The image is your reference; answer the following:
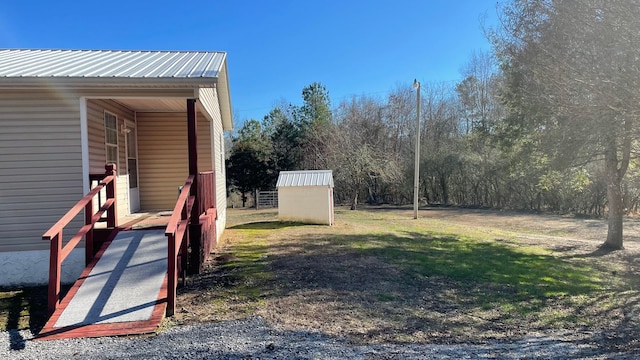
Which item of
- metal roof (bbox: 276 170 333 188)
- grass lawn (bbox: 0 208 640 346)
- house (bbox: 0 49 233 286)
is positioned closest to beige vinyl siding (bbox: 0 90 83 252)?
house (bbox: 0 49 233 286)

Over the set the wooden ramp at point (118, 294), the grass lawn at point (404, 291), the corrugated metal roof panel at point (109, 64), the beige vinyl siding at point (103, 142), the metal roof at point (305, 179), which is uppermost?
the corrugated metal roof panel at point (109, 64)

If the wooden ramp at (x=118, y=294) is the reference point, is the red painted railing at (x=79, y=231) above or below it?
above

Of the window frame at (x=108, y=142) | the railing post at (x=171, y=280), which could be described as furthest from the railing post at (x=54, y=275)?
the window frame at (x=108, y=142)

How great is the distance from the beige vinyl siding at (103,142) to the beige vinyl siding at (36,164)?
339 millimetres

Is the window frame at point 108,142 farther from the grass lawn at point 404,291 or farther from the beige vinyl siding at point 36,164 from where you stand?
the grass lawn at point 404,291

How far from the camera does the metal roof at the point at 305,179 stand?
1262 cm

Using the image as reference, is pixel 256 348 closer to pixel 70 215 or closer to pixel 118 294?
pixel 118 294

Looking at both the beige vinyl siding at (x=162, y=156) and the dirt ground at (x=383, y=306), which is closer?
the dirt ground at (x=383, y=306)

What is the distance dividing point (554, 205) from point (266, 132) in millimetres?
20662

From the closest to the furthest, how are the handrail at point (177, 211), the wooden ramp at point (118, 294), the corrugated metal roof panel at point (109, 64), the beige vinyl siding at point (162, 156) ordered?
1. the wooden ramp at point (118, 294)
2. the handrail at point (177, 211)
3. the corrugated metal roof panel at point (109, 64)
4. the beige vinyl siding at point (162, 156)

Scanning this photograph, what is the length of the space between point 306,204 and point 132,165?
5730mm

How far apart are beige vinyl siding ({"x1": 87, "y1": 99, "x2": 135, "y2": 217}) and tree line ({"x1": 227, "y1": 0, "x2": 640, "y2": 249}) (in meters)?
7.75

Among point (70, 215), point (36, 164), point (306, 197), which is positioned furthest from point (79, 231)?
point (306, 197)

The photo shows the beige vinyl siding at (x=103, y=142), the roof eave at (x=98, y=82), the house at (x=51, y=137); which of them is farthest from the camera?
the beige vinyl siding at (x=103, y=142)
